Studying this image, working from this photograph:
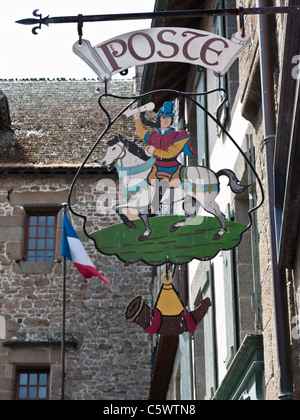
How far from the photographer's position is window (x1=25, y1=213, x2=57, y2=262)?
1920cm

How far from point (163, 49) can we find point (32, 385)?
13.4 m

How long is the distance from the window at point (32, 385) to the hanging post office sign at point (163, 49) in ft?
42.6

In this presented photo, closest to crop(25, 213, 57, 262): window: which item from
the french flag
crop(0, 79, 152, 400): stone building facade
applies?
crop(0, 79, 152, 400): stone building facade

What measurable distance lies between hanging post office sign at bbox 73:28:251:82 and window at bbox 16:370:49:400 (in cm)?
1297

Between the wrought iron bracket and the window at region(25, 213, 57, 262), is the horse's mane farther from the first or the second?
the window at region(25, 213, 57, 262)

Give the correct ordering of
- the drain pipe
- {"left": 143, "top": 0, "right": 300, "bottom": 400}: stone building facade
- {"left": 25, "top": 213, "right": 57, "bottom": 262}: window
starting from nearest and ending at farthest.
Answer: {"left": 143, "top": 0, "right": 300, "bottom": 400}: stone building facade < the drain pipe < {"left": 25, "top": 213, "right": 57, "bottom": 262}: window

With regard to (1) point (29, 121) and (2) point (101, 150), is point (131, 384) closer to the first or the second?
(2) point (101, 150)

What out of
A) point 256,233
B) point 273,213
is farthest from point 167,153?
point 256,233

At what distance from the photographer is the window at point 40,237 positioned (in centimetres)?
1920

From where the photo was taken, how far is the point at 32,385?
18312mm

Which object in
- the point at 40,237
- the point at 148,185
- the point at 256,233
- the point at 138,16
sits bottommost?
the point at 148,185

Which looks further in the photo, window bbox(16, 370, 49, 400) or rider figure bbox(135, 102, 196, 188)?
window bbox(16, 370, 49, 400)

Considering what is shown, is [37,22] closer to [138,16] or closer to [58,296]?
[138,16]

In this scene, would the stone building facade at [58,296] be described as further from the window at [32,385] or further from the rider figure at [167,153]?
the rider figure at [167,153]
